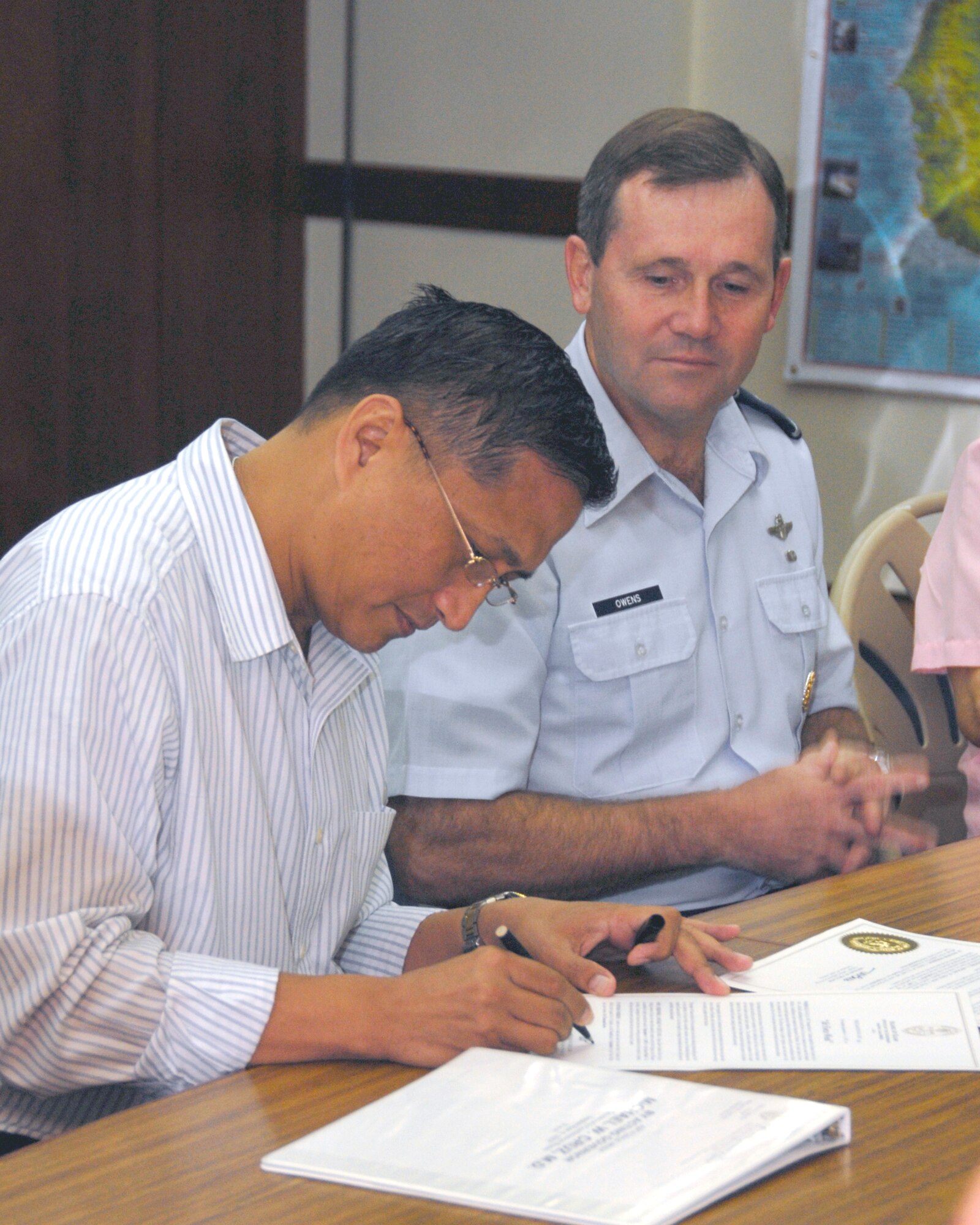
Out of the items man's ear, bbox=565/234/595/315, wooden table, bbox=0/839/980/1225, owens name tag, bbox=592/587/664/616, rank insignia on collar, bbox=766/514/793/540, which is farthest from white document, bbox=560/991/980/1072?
man's ear, bbox=565/234/595/315

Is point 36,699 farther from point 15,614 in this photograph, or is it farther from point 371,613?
point 371,613

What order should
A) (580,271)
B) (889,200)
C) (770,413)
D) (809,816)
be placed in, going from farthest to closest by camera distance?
(889,200) < (770,413) < (580,271) < (809,816)

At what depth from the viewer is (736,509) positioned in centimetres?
217

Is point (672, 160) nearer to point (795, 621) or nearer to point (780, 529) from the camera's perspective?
point (780, 529)

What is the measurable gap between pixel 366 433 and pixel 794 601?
1.01 m

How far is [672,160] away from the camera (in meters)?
2.03

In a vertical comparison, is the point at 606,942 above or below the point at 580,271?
below

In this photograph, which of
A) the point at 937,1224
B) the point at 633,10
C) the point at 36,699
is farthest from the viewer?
the point at 633,10

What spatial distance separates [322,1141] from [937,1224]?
0.40m

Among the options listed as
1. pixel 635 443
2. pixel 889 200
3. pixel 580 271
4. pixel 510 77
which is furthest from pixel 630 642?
pixel 510 77

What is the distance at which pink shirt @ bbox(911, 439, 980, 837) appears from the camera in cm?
221

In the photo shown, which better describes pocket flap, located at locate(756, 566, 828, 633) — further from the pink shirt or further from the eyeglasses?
the eyeglasses

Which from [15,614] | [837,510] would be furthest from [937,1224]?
[837,510]

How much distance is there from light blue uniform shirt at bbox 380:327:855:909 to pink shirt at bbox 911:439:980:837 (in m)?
0.16
